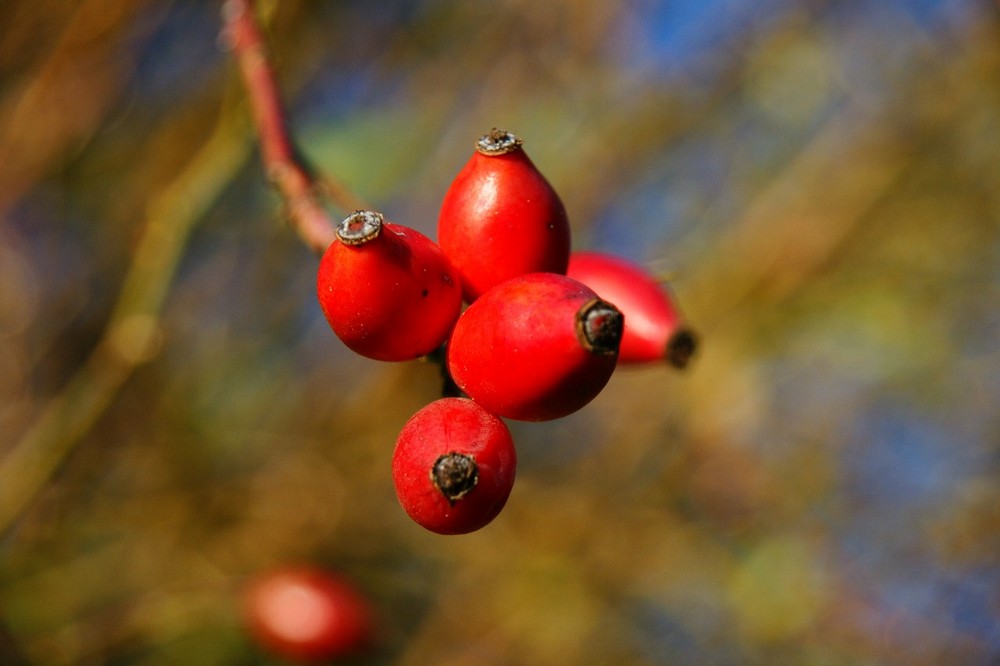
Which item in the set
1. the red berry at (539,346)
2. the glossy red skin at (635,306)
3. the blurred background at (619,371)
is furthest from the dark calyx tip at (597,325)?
the blurred background at (619,371)

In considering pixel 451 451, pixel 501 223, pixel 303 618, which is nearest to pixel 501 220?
pixel 501 223

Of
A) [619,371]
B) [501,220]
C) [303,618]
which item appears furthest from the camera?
[619,371]

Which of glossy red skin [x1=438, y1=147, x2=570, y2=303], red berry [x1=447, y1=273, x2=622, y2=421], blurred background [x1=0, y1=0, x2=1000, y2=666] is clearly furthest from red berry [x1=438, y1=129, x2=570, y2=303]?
blurred background [x1=0, y1=0, x2=1000, y2=666]

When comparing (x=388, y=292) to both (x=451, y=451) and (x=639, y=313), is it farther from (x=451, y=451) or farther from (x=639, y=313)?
(x=639, y=313)

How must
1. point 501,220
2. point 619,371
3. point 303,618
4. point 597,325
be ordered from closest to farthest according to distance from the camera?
point 597,325 < point 501,220 < point 303,618 < point 619,371

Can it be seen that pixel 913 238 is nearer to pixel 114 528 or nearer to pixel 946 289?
pixel 946 289

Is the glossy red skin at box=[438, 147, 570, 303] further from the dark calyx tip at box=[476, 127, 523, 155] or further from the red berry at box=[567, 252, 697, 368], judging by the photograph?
the red berry at box=[567, 252, 697, 368]

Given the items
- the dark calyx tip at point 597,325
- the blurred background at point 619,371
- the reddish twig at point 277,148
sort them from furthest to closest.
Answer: the blurred background at point 619,371 → the reddish twig at point 277,148 → the dark calyx tip at point 597,325

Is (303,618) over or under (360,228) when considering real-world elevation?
over

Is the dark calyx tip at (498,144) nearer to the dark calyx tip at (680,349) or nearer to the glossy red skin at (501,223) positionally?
the glossy red skin at (501,223)
